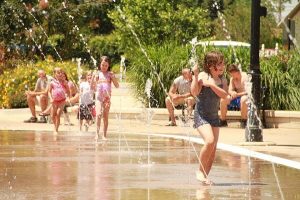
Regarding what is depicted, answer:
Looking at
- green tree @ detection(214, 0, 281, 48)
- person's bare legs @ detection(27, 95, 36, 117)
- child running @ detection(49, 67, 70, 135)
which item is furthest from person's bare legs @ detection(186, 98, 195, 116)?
green tree @ detection(214, 0, 281, 48)

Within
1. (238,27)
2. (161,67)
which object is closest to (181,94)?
(161,67)

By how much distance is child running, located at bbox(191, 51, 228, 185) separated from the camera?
1215cm

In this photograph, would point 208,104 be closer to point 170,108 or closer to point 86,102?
point 86,102

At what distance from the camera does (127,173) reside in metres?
13.1

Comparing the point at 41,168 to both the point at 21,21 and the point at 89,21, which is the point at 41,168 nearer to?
the point at 21,21

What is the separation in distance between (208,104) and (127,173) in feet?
4.93

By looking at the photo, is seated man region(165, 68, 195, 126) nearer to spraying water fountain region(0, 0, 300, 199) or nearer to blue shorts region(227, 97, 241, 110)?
blue shorts region(227, 97, 241, 110)

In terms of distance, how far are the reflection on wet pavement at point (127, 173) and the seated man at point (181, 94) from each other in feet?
18.6

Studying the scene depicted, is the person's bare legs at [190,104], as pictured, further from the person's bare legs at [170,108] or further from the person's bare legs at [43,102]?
the person's bare legs at [43,102]

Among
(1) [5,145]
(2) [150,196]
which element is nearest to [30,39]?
(1) [5,145]

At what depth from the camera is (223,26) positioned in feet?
225

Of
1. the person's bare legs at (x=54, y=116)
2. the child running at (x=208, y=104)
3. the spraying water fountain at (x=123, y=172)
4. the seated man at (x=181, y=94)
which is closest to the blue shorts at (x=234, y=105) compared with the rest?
the seated man at (x=181, y=94)

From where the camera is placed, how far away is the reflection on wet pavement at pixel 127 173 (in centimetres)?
1099

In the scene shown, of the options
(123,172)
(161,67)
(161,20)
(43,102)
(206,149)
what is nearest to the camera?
(206,149)
